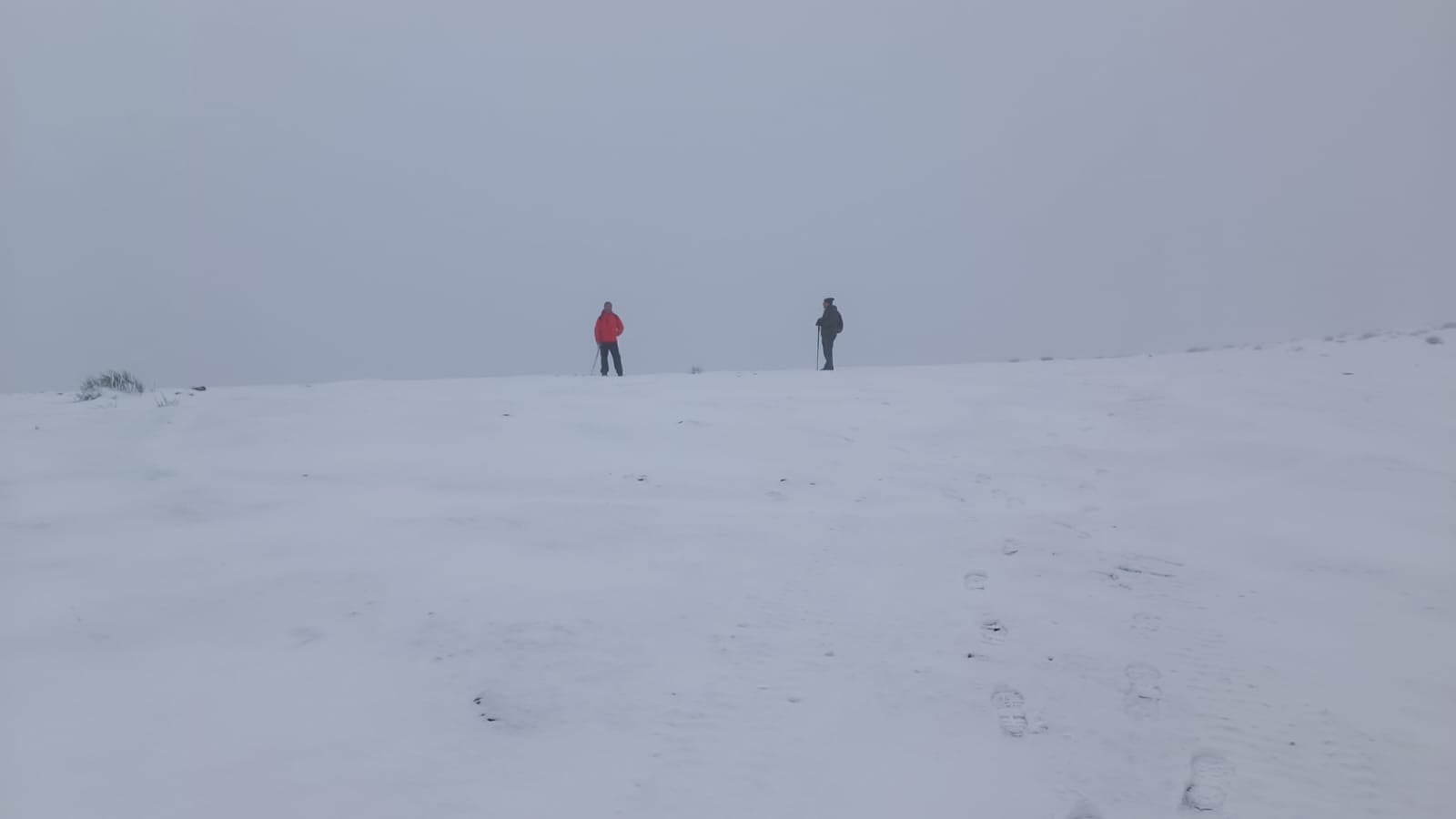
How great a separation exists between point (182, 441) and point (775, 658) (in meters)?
5.73

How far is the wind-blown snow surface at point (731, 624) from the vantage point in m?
4.25

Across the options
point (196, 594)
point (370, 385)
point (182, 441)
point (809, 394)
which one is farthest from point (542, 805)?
point (370, 385)

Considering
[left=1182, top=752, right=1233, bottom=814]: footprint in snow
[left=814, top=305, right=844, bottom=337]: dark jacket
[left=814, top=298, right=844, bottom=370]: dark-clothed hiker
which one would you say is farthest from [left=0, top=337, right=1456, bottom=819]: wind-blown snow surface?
[left=814, top=305, right=844, bottom=337]: dark jacket

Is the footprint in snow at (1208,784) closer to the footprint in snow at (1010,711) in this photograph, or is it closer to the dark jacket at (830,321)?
the footprint in snow at (1010,711)

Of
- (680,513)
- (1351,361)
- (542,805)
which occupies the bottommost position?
(542,805)

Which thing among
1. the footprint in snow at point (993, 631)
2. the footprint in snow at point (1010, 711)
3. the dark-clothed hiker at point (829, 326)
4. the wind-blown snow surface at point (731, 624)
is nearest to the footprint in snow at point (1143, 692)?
the wind-blown snow surface at point (731, 624)

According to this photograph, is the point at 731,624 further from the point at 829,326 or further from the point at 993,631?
the point at 829,326

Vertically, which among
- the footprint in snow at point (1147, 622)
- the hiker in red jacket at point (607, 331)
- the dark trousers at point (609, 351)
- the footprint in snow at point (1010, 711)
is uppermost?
the hiker in red jacket at point (607, 331)

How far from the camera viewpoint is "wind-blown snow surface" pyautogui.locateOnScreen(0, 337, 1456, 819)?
425 cm

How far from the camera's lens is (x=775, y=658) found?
16.4 feet

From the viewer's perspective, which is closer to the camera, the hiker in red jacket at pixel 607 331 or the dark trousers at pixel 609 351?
the hiker in red jacket at pixel 607 331

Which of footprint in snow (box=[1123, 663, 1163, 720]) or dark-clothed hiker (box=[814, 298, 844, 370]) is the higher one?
dark-clothed hiker (box=[814, 298, 844, 370])

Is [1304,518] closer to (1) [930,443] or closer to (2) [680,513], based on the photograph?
(1) [930,443]

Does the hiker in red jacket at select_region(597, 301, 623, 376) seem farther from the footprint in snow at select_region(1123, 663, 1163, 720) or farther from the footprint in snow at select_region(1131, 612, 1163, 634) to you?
the footprint in snow at select_region(1123, 663, 1163, 720)
